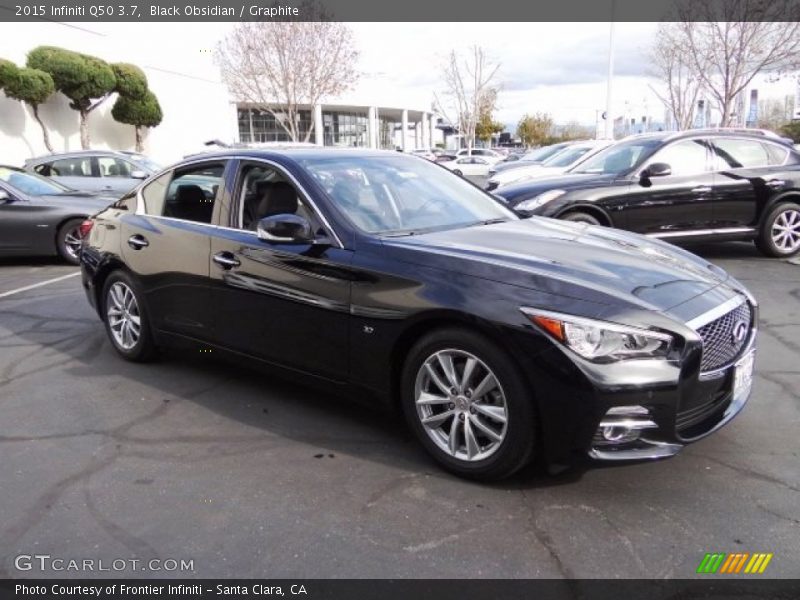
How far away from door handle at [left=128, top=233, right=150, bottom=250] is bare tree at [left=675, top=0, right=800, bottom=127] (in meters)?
21.2

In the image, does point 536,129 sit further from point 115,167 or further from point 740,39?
point 115,167

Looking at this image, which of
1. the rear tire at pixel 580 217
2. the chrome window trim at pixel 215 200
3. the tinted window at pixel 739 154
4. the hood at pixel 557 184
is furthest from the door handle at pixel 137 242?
the tinted window at pixel 739 154

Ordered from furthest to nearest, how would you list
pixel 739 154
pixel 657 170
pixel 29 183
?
1. pixel 29 183
2. pixel 739 154
3. pixel 657 170

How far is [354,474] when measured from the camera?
3475 millimetres

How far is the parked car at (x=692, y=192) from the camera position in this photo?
8.48 m

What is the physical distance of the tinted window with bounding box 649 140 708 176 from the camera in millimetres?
8664

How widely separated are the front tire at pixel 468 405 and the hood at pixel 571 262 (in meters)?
0.37

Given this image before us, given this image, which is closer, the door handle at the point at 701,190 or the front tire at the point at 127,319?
the front tire at the point at 127,319

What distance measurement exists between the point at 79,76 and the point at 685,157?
67.7 feet

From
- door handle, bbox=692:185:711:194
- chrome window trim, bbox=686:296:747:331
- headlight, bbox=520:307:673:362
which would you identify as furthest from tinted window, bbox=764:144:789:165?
headlight, bbox=520:307:673:362

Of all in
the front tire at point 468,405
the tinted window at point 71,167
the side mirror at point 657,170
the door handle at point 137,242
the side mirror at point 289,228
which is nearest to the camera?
the front tire at point 468,405

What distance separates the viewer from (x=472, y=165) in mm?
34312

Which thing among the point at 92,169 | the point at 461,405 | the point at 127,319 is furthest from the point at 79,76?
the point at 461,405

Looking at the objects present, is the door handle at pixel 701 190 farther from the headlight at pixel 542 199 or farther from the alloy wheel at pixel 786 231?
the headlight at pixel 542 199
